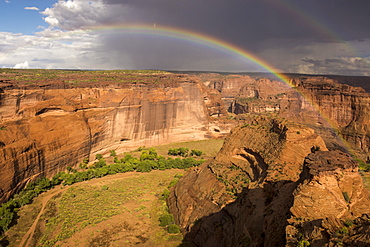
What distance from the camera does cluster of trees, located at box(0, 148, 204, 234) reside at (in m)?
26.8

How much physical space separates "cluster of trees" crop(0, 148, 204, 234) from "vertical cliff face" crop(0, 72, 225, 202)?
47.7 inches

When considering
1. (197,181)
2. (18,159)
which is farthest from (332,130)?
(18,159)

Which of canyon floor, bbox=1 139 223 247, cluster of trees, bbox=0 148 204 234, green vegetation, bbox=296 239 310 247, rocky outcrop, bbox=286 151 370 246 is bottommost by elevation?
canyon floor, bbox=1 139 223 247

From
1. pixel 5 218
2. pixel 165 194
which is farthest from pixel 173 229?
pixel 5 218

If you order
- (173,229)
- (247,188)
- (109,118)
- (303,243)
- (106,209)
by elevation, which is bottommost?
(106,209)

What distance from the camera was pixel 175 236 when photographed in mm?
23781

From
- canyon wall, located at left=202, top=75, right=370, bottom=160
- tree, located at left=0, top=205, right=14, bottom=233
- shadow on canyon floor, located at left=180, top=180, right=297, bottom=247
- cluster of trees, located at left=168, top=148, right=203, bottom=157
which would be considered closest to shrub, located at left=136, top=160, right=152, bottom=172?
cluster of trees, located at left=168, top=148, right=203, bottom=157

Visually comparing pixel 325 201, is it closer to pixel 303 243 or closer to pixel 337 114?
pixel 303 243

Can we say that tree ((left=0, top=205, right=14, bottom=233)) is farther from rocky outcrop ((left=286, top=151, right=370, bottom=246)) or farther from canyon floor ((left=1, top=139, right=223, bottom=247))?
rocky outcrop ((left=286, top=151, right=370, bottom=246))

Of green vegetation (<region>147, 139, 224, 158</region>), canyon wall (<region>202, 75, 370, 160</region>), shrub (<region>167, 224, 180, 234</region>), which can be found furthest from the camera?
green vegetation (<region>147, 139, 224, 158</region>)

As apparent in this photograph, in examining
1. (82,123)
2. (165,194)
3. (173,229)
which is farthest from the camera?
(82,123)

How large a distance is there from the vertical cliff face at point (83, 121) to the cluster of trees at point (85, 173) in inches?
47.7

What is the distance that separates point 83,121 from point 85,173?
30.3 feet

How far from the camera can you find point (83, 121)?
139 feet
